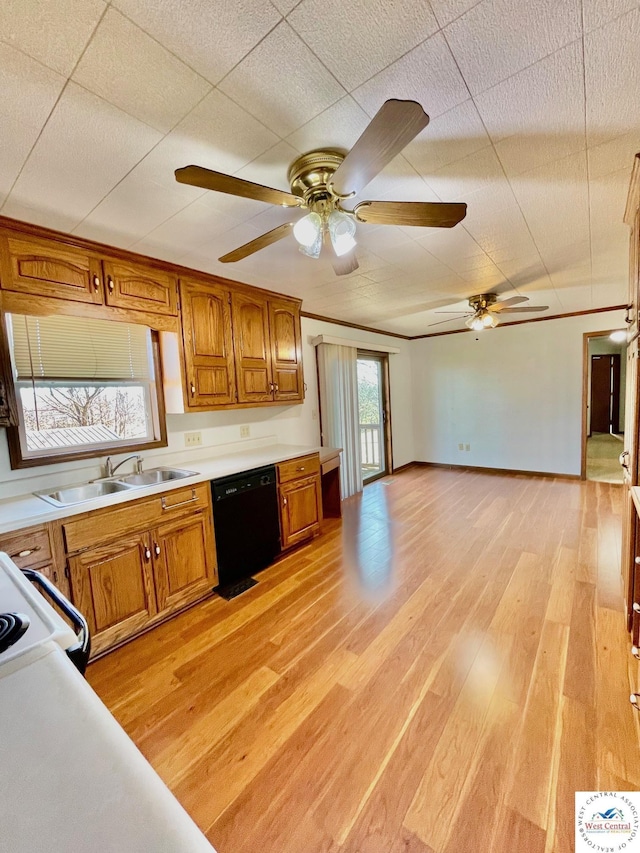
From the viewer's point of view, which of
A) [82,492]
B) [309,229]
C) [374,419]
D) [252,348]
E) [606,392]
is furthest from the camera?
[606,392]

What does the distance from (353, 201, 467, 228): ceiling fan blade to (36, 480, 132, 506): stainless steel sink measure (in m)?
2.04

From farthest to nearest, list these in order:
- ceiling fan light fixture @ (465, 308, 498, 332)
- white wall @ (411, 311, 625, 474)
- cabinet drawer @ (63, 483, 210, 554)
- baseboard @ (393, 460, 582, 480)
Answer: baseboard @ (393, 460, 582, 480) < white wall @ (411, 311, 625, 474) < ceiling fan light fixture @ (465, 308, 498, 332) < cabinet drawer @ (63, 483, 210, 554)

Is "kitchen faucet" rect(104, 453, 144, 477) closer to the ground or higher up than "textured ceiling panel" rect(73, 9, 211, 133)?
closer to the ground

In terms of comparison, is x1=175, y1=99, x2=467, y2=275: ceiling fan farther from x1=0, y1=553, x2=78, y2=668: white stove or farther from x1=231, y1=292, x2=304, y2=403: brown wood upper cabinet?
x1=0, y1=553, x2=78, y2=668: white stove

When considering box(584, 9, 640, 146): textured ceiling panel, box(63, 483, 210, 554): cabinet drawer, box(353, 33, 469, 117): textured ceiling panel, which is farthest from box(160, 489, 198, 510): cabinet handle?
box(584, 9, 640, 146): textured ceiling panel

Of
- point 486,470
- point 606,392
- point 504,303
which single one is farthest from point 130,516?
point 606,392

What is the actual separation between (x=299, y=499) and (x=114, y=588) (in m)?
1.63

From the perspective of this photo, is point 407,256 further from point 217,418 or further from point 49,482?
point 49,482

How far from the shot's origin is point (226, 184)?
4.13ft

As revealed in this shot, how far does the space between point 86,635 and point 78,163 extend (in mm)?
1766

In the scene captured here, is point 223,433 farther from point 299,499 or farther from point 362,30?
point 362,30

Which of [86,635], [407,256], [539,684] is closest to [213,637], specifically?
[86,635]

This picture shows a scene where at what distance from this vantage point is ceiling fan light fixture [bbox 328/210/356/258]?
5.29 feet

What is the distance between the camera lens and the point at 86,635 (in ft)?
3.07
